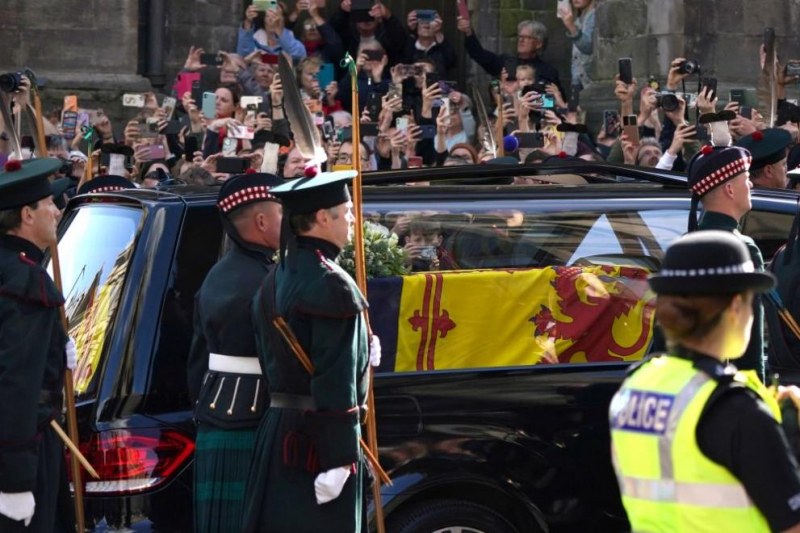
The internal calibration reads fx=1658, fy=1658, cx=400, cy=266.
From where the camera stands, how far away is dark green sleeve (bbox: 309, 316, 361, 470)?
16.5ft

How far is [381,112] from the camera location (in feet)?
38.9

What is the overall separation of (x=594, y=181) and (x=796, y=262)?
1.54 m

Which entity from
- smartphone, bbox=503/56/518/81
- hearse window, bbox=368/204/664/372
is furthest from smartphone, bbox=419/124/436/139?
hearse window, bbox=368/204/664/372

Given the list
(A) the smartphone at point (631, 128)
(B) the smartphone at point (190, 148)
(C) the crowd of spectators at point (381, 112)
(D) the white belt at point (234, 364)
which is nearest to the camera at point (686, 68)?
(C) the crowd of spectators at point (381, 112)

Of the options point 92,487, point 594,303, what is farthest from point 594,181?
point 92,487

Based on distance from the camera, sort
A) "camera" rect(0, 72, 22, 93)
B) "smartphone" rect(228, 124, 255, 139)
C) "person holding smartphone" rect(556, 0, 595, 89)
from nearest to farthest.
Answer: "camera" rect(0, 72, 22, 93), "smartphone" rect(228, 124, 255, 139), "person holding smartphone" rect(556, 0, 595, 89)

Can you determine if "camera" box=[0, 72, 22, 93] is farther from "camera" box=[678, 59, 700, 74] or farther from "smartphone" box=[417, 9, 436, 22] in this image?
"smartphone" box=[417, 9, 436, 22]

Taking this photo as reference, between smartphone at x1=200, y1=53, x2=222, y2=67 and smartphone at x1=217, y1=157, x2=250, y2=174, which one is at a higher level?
smartphone at x1=200, y1=53, x2=222, y2=67

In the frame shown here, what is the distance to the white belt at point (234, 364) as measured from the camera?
5.56 meters

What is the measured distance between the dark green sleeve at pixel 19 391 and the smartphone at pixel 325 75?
9.32 metres

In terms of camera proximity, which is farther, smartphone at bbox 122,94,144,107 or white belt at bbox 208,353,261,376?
smartphone at bbox 122,94,144,107

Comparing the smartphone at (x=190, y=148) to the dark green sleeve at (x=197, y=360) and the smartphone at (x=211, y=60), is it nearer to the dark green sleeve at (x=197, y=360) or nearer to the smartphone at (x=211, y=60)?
the smartphone at (x=211, y=60)

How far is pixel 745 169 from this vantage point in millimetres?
5473

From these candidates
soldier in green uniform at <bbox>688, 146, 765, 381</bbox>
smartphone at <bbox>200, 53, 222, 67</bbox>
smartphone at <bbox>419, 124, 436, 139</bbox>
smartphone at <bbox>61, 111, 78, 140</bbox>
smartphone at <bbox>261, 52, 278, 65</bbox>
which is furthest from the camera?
smartphone at <bbox>200, 53, 222, 67</bbox>
